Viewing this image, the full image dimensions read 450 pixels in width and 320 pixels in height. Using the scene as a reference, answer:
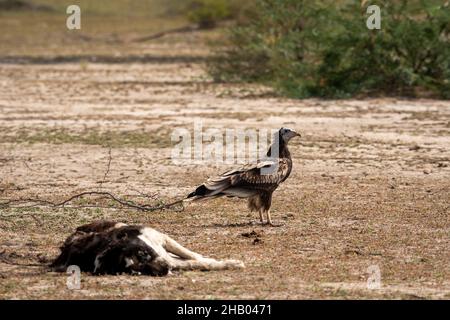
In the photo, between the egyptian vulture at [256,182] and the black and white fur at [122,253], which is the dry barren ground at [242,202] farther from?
the egyptian vulture at [256,182]

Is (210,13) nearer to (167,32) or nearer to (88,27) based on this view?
(167,32)

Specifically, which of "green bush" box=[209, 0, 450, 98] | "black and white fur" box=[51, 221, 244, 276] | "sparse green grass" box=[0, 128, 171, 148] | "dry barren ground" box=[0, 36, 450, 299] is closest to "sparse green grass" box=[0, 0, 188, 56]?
"dry barren ground" box=[0, 36, 450, 299]

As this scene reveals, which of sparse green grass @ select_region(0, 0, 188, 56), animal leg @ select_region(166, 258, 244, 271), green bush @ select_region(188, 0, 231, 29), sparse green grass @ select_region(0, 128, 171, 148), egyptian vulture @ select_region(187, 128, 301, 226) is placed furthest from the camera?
green bush @ select_region(188, 0, 231, 29)

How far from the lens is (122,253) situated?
8.62 m

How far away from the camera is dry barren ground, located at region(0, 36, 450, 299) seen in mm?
8539

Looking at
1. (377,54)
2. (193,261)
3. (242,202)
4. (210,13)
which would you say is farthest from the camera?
(210,13)

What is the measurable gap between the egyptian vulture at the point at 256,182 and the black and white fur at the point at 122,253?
5.12 feet

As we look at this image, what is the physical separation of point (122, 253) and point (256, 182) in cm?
232

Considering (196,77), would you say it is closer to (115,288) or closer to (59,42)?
(59,42)

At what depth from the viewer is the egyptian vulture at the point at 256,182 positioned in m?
10.4

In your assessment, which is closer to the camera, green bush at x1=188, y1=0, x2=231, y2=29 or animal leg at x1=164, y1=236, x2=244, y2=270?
animal leg at x1=164, y1=236, x2=244, y2=270

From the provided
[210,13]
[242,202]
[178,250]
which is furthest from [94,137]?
[210,13]

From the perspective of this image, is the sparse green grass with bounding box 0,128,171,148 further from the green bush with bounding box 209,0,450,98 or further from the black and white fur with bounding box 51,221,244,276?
the black and white fur with bounding box 51,221,244,276

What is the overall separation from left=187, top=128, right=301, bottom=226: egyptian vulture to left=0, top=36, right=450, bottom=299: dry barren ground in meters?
0.30
